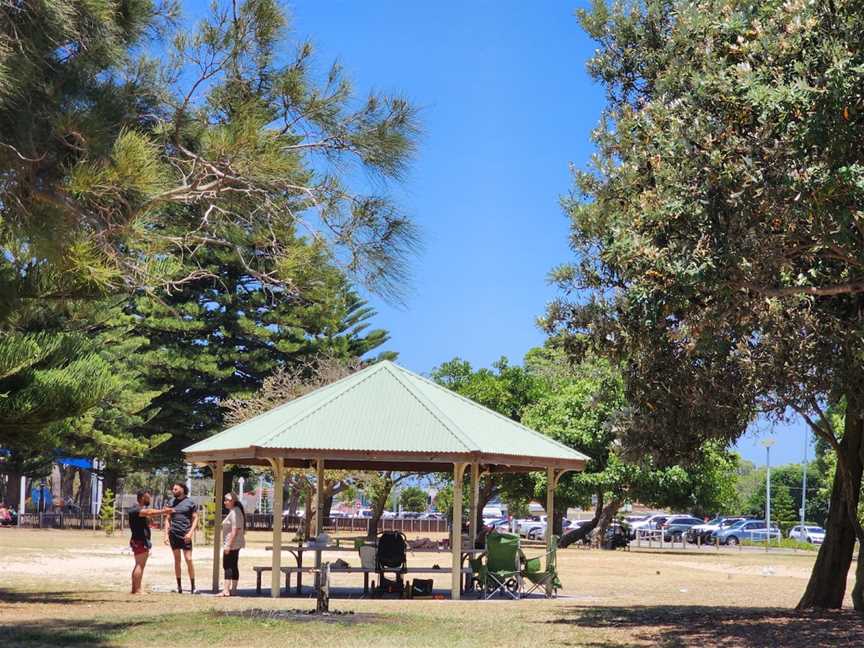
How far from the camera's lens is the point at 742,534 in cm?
5684

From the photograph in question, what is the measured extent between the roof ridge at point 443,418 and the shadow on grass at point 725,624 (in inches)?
105

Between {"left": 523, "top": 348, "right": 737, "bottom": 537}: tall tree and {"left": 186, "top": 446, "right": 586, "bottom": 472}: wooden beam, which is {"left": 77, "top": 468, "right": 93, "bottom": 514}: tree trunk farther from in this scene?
{"left": 186, "top": 446, "right": 586, "bottom": 472}: wooden beam

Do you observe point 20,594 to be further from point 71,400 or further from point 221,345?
point 221,345

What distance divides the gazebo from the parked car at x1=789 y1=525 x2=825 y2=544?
4186 cm

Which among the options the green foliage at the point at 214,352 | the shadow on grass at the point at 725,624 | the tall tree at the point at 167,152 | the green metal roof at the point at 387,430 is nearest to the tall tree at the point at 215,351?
the green foliage at the point at 214,352

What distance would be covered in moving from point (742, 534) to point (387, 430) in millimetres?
43428

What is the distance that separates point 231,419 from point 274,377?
2553mm

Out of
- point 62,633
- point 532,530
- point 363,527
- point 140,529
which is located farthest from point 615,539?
point 62,633

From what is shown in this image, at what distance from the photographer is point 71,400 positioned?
50.4 feet

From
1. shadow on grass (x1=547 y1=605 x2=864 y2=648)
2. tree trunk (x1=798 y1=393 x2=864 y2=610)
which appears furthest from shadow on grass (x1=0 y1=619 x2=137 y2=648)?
tree trunk (x1=798 y1=393 x2=864 y2=610)

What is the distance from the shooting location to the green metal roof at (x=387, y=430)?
16594 millimetres

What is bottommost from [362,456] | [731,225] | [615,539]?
[615,539]

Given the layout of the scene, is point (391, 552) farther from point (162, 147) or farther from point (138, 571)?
point (162, 147)

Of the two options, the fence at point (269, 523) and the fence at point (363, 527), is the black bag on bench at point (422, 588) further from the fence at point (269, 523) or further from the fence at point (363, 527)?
the fence at point (363, 527)
